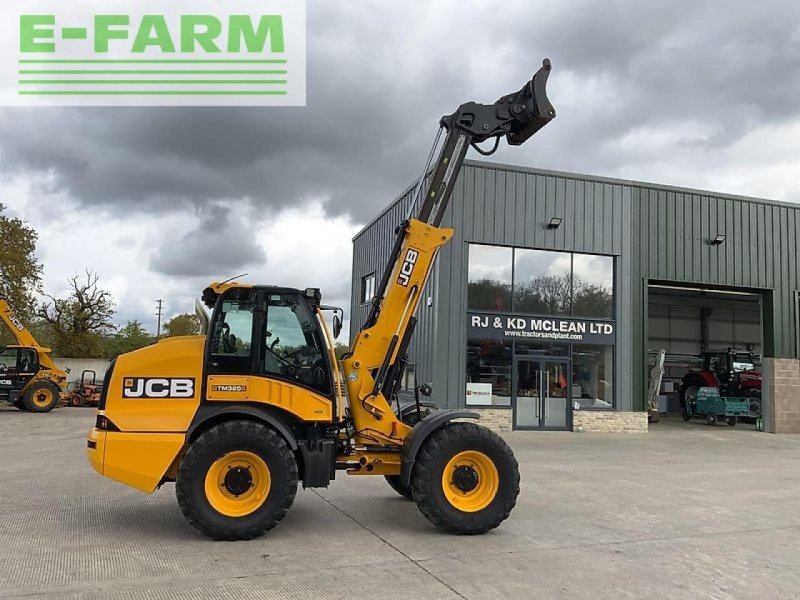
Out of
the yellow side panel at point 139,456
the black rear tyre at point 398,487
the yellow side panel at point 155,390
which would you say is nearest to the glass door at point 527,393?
the black rear tyre at point 398,487

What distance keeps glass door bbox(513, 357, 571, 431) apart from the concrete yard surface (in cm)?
738

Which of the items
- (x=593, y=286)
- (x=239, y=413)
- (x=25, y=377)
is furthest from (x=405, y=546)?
(x=25, y=377)

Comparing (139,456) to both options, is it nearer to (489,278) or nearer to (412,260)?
(412,260)

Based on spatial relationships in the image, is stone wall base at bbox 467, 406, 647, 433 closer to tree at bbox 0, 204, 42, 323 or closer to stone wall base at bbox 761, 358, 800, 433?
stone wall base at bbox 761, 358, 800, 433

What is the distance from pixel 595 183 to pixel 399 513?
14.0 m

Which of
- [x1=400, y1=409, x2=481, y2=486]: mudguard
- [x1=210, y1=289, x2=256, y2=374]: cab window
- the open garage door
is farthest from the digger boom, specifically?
the open garage door

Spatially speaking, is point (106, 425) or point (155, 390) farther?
point (155, 390)

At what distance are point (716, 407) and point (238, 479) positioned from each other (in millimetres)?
21301

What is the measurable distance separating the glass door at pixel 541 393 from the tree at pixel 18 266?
23.9m

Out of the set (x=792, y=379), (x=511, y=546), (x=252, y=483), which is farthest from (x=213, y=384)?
(x=792, y=379)

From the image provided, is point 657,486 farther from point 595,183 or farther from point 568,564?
point 595,183

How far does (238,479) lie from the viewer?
627 cm

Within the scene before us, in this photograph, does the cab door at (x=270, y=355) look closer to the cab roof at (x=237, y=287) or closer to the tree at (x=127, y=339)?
the cab roof at (x=237, y=287)

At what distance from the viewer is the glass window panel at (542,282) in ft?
60.2
